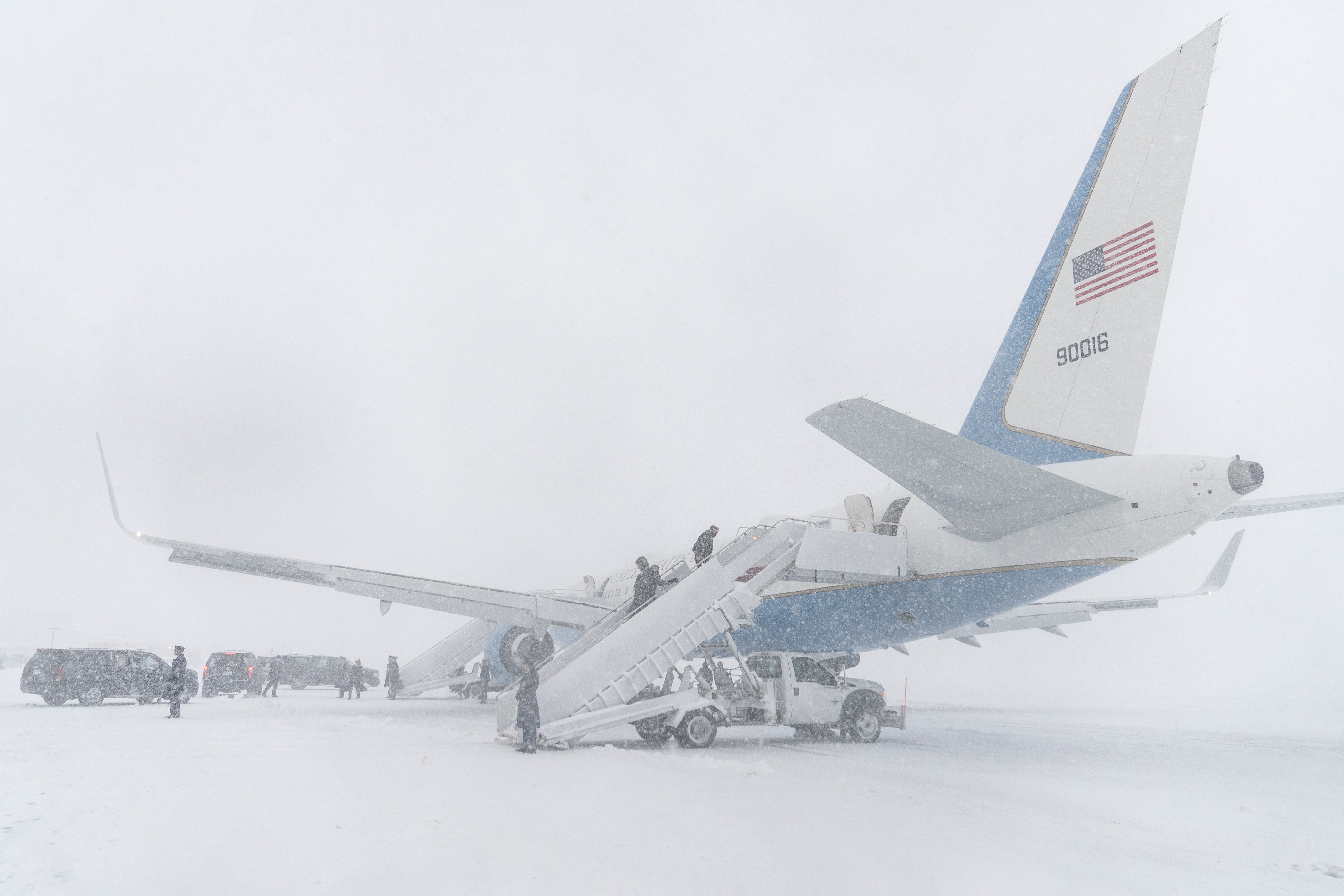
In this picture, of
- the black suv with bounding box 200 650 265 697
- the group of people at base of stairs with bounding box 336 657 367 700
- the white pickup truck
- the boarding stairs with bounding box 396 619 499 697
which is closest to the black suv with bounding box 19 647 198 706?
the black suv with bounding box 200 650 265 697

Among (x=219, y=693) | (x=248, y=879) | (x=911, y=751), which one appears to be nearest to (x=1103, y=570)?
(x=911, y=751)

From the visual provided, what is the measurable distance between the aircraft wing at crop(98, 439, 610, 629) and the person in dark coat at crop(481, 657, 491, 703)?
6.45 m

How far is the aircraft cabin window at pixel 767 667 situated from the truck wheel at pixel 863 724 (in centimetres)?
156

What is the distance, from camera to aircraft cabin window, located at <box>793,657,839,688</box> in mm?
12922

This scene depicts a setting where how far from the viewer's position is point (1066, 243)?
1098 centimetres

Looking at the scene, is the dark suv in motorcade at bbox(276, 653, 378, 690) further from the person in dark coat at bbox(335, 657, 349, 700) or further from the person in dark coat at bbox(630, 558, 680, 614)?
the person in dark coat at bbox(630, 558, 680, 614)

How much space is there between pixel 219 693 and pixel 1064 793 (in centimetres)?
2732

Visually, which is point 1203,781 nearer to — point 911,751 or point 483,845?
point 911,751

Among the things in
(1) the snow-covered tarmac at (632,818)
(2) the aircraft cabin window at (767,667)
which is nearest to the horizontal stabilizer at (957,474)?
(1) the snow-covered tarmac at (632,818)

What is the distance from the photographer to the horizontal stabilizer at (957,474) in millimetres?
7496

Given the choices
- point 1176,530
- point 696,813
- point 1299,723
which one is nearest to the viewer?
point 696,813

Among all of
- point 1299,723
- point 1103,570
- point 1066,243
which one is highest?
point 1066,243

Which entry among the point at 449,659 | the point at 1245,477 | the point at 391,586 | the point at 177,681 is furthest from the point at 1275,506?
the point at 449,659

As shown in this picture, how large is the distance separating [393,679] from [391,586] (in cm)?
1275
